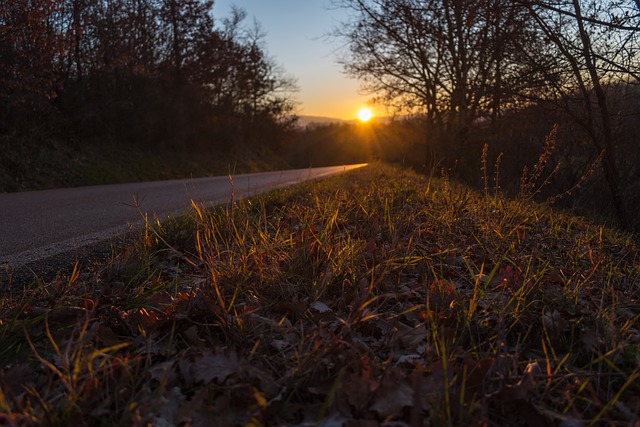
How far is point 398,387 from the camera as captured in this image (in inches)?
69.8

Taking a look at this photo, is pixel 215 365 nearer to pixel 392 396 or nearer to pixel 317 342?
pixel 317 342

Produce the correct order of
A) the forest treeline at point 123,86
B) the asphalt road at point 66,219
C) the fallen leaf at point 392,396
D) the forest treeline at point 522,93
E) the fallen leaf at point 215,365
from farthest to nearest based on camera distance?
the forest treeline at point 123,86, the forest treeline at point 522,93, the asphalt road at point 66,219, the fallen leaf at point 215,365, the fallen leaf at point 392,396

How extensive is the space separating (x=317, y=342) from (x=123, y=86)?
1730 centimetres

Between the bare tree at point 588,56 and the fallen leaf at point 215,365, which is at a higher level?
the bare tree at point 588,56

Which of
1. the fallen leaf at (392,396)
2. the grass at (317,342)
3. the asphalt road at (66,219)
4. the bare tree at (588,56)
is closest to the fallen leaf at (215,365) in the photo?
the grass at (317,342)

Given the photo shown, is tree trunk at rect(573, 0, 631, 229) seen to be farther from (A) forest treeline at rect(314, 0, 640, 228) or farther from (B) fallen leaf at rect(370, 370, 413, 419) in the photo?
(B) fallen leaf at rect(370, 370, 413, 419)

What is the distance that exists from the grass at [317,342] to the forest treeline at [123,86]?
31.9 feet

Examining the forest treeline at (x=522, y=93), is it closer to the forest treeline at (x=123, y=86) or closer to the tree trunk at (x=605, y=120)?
the tree trunk at (x=605, y=120)

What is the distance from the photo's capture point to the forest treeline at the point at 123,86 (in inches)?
436

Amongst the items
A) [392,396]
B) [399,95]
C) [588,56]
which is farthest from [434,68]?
[392,396]

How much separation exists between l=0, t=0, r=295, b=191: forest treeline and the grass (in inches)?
382

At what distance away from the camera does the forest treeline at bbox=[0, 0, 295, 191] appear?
11070 millimetres

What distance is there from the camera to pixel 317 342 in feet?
6.51

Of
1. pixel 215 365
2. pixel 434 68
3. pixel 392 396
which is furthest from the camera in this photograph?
pixel 434 68
